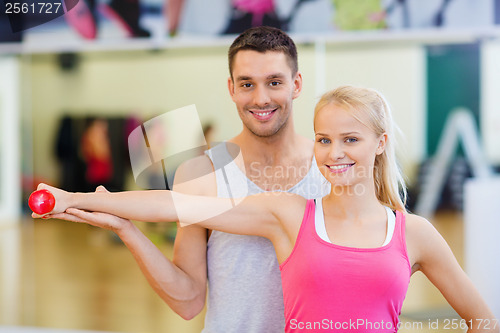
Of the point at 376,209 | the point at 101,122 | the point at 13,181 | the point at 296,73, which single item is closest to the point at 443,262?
the point at 376,209

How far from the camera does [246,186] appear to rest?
1.58m

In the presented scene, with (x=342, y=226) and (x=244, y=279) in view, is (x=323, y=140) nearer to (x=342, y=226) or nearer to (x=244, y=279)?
(x=342, y=226)

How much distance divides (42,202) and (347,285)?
706mm

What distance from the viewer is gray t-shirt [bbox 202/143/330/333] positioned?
1566 mm

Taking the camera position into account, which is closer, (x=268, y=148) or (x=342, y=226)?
(x=342, y=226)

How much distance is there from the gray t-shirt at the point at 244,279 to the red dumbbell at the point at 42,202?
0.46m

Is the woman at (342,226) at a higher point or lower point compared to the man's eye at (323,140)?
lower

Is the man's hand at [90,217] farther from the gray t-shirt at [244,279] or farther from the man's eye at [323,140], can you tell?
the man's eye at [323,140]

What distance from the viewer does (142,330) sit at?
12.0 ft

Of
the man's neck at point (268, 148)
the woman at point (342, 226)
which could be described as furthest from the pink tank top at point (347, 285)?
the man's neck at point (268, 148)

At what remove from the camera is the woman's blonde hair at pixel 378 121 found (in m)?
1.37

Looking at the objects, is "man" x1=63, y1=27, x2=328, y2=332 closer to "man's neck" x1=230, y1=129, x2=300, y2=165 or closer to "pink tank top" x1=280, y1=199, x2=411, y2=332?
"man's neck" x1=230, y1=129, x2=300, y2=165

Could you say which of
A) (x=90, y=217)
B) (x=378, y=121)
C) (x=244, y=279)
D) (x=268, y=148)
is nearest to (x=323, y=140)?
(x=378, y=121)

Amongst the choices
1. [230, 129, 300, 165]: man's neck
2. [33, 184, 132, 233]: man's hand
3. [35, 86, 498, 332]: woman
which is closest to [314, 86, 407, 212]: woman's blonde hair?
[35, 86, 498, 332]: woman
